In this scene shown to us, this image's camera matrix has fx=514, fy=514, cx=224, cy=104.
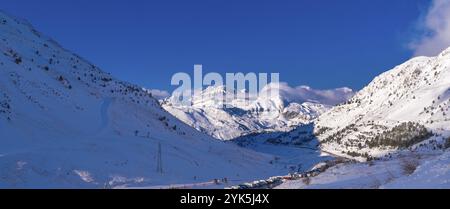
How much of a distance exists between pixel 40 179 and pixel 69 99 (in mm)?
32821

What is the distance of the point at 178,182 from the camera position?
54.5m

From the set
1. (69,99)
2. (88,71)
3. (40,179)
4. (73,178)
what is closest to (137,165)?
(73,178)

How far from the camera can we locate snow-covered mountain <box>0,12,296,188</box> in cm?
4856

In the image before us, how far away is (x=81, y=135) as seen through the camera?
63781mm

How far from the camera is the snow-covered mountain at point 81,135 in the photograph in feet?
159

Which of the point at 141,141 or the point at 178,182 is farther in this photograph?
the point at 141,141

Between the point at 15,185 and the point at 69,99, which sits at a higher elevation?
the point at 69,99

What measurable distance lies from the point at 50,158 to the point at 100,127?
21.2 meters
